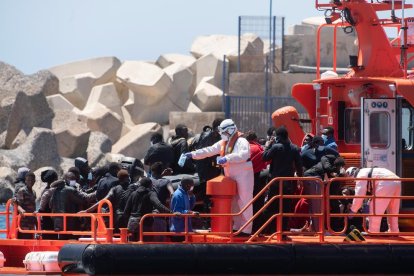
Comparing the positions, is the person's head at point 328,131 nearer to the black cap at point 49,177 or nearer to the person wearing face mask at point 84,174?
the person wearing face mask at point 84,174

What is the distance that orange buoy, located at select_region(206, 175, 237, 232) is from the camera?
54.4ft

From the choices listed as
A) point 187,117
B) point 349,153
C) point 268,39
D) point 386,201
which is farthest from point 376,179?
point 268,39

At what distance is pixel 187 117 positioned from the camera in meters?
42.1

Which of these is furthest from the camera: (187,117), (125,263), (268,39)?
(268,39)

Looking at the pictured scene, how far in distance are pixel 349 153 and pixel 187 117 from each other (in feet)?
78.3

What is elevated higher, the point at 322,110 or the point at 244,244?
the point at 322,110

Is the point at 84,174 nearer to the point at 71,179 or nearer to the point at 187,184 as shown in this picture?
the point at 71,179

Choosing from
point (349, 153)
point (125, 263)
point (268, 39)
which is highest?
point (268, 39)

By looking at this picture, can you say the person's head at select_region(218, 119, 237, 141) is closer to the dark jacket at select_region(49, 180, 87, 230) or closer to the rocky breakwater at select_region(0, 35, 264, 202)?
the dark jacket at select_region(49, 180, 87, 230)

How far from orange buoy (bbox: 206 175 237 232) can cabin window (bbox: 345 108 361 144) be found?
2360mm

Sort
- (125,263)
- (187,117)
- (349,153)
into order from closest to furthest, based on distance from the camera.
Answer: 1. (125,263)
2. (349,153)
3. (187,117)

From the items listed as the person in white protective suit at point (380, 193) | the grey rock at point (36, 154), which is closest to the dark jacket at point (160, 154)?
the person in white protective suit at point (380, 193)

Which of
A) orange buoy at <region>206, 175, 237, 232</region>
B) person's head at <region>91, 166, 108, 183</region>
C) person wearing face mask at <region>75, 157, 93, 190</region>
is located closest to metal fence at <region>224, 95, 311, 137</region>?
person wearing face mask at <region>75, 157, 93, 190</region>

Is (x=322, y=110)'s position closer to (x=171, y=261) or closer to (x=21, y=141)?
(x=171, y=261)
